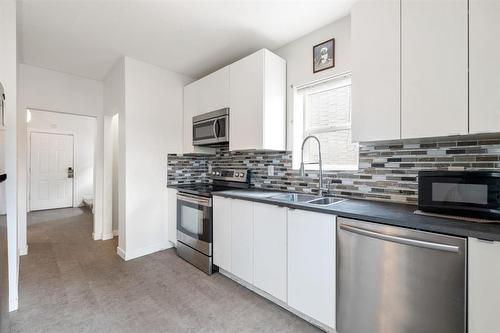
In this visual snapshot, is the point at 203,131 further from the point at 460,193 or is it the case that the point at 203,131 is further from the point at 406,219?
the point at 460,193

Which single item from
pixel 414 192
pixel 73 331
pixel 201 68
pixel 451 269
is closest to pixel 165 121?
pixel 201 68

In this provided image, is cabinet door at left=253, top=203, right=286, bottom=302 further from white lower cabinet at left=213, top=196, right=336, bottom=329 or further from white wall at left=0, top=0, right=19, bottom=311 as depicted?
white wall at left=0, top=0, right=19, bottom=311

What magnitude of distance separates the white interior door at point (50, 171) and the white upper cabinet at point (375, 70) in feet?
22.8

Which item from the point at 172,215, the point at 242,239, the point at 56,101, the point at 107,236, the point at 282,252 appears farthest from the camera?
the point at 107,236

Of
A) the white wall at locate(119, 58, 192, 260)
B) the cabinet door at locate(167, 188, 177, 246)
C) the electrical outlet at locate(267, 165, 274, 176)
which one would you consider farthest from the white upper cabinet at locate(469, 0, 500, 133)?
the white wall at locate(119, 58, 192, 260)

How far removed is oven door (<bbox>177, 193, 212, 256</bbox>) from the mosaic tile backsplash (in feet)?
2.35

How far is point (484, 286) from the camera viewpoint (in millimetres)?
1073

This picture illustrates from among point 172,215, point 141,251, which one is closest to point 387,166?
point 172,215

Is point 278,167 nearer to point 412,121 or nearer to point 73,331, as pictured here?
point 412,121

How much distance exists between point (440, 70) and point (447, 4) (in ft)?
1.22

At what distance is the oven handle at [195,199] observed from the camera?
2.53 meters

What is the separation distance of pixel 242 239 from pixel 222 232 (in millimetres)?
298

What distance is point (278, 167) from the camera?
2.67m

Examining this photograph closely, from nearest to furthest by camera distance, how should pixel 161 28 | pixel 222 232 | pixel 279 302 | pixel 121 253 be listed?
pixel 279 302, pixel 161 28, pixel 222 232, pixel 121 253
